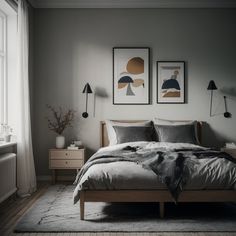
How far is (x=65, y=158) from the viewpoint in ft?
17.2

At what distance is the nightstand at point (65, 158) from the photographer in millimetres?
5242

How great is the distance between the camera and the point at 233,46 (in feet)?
18.5

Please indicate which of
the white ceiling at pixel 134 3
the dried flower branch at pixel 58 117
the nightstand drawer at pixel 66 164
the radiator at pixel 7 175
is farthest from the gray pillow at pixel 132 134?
the white ceiling at pixel 134 3

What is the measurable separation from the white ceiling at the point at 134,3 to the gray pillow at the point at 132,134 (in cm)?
205

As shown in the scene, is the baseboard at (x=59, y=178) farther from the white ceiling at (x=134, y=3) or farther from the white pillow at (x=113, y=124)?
the white ceiling at (x=134, y=3)

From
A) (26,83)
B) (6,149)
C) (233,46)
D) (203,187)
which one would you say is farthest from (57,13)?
(203,187)

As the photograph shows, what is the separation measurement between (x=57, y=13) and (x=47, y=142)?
2158 mm

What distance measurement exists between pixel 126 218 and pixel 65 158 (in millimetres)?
2090

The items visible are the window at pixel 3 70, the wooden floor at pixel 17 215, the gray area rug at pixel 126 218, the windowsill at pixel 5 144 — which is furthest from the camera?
the window at pixel 3 70

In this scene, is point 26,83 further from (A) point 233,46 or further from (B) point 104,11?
(A) point 233,46

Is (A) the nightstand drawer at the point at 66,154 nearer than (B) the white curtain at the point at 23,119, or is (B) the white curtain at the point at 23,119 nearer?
(B) the white curtain at the point at 23,119

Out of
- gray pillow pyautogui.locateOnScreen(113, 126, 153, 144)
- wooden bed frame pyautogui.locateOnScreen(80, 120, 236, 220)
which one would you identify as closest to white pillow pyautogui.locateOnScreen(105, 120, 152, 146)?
gray pillow pyautogui.locateOnScreen(113, 126, 153, 144)

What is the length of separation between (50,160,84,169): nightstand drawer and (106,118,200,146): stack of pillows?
585mm

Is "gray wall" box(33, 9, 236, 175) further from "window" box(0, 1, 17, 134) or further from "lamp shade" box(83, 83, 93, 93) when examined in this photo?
"window" box(0, 1, 17, 134)
